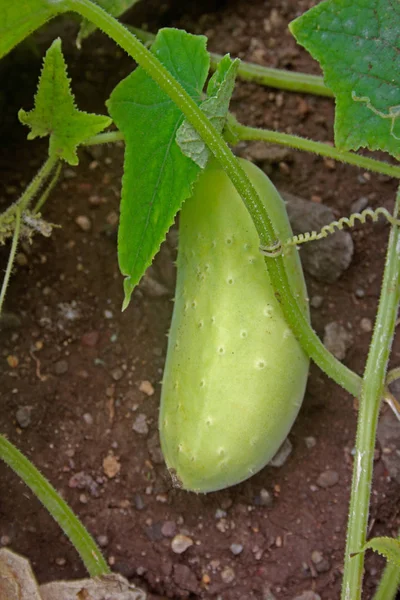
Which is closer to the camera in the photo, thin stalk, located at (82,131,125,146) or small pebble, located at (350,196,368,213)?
thin stalk, located at (82,131,125,146)

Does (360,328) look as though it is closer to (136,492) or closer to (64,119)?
(136,492)

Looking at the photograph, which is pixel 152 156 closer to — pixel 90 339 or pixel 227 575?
pixel 90 339

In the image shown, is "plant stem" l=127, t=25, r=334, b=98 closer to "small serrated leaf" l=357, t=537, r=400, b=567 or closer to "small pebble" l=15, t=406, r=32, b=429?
"small pebble" l=15, t=406, r=32, b=429

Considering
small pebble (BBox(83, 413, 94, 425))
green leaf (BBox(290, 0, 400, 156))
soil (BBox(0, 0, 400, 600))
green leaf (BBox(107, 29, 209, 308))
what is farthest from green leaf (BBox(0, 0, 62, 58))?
small pebble (BBox(83, 413, 94, 425))

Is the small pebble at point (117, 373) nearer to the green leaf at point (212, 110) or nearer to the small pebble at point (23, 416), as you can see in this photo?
the small pebble at point (23, 416)

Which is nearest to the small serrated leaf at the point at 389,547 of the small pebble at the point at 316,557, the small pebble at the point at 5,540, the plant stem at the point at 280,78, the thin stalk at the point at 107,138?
the small pebble at the point at 316,557

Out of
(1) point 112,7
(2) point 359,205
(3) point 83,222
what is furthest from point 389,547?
(1) point 112,7
